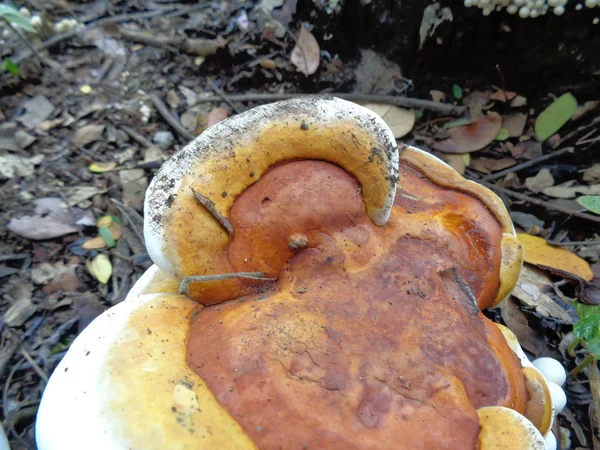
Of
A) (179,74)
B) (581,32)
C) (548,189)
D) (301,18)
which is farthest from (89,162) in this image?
(581,32)

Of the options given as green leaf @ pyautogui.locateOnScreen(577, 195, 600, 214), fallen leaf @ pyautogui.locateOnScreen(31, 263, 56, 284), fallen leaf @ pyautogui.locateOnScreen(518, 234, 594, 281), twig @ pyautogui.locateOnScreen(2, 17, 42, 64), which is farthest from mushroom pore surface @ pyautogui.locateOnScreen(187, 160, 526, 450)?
twig @ pyautogui.locateOnScreen(2, 17, 42, 64)

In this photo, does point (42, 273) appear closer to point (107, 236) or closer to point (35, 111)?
point (107, 236)

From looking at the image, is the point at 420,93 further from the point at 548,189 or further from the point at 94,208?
the point at 94,208

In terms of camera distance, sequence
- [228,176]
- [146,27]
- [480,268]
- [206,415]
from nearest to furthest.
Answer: [206,415] → [228,176] → [480,268] → [146,27]

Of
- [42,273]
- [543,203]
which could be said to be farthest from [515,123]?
[42,273]

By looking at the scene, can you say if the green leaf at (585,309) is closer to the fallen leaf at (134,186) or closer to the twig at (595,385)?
the twig at (595,385)
